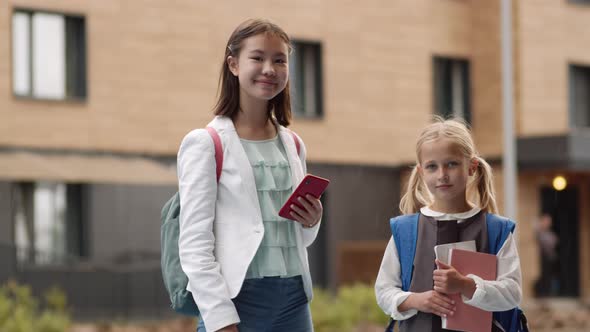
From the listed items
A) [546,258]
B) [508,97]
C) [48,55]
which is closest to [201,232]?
[48,55]

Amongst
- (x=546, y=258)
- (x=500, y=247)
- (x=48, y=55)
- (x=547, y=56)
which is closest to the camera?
(x=500, y=247)

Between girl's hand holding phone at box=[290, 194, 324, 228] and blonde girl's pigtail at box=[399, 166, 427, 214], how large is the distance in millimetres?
412

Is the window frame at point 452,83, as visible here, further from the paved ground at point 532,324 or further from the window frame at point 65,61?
the window frame at point 65,61

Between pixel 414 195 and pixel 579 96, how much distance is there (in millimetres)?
13403

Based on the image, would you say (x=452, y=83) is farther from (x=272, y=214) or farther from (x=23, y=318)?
(x=272, y=214)

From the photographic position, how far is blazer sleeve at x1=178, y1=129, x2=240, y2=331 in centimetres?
242

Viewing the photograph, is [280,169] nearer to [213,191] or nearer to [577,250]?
[213,191]

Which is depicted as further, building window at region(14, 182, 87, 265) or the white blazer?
building window at region(14, 182, 87, 265)

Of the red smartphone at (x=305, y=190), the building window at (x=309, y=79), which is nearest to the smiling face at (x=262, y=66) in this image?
the red smartphone at (x=305, y=190)

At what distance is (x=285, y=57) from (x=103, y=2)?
362 inches

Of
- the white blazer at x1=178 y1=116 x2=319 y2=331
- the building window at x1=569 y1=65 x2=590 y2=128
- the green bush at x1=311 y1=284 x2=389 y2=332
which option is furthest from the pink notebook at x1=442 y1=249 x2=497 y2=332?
the building window at x1=569 y1=65 x2=590 y2=128

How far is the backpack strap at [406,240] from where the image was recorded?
2789 millimetres

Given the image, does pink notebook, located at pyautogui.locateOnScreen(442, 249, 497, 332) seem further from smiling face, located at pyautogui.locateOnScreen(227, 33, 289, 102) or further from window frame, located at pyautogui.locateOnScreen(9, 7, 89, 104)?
window frame, located at pyautogui.locateOnScreen(9, 7, 89, 104)

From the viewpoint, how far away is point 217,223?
2527 millimetres
